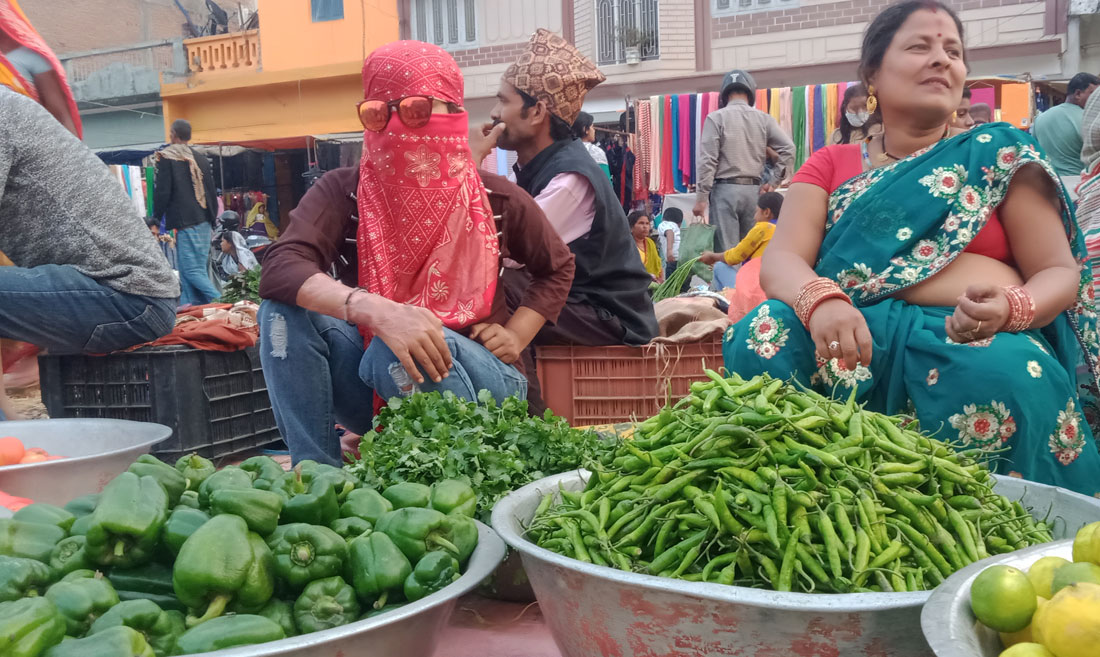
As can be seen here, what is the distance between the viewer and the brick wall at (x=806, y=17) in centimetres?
1374

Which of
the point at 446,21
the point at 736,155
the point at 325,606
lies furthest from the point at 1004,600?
the point at 446,21

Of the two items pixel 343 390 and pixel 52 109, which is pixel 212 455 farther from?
pixel 52 109

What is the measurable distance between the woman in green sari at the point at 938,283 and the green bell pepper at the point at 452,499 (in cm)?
101

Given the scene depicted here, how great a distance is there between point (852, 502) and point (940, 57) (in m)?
1.62

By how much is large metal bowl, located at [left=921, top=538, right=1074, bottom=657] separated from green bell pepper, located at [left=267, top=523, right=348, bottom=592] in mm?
895

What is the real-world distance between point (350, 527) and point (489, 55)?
16.5m

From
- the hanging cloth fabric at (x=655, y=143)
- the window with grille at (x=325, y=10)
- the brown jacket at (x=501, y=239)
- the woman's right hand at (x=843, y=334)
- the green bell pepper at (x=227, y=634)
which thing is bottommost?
the green bell pepper at (x=227, y=634)

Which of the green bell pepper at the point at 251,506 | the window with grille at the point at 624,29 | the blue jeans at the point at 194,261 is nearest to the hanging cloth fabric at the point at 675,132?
the window with grille at the point at 624,29

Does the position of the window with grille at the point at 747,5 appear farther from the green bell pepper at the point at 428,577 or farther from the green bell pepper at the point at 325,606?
the green bell pepper at the point at 325,606

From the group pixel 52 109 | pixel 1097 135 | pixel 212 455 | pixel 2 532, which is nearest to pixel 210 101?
pixel 52 109

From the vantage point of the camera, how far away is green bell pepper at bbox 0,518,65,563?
4.50 ft

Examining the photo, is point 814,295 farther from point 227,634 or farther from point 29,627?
point 29,627

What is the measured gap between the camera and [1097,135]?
411 cm

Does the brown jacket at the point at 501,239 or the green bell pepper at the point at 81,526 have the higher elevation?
the brown jacket at the point at 501,239
